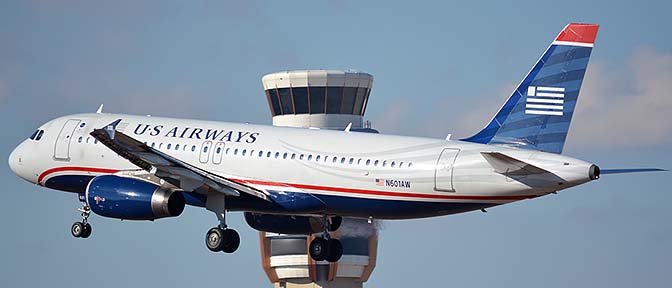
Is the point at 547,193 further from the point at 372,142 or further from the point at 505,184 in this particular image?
the point at 372,142

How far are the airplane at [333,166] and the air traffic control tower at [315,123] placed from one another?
58761mm

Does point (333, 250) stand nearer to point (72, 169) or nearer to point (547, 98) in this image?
point (72, 169)

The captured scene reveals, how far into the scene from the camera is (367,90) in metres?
136

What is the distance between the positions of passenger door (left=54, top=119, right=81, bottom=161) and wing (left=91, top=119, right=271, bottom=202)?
5.42 m

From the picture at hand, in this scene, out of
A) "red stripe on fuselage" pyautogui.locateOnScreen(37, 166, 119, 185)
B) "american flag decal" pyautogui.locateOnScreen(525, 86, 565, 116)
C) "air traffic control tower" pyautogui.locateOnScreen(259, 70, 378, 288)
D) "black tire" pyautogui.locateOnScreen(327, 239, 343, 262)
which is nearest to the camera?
"american flag decal" pyautogui.locateOnScreen(525, 86, 565, 116)

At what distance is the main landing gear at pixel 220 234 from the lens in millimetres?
Answer: 66812

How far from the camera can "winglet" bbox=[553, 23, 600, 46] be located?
64438 millimetres

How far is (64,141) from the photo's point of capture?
69875mm

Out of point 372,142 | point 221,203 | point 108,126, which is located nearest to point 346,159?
point 372,142

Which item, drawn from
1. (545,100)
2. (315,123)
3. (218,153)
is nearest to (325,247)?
(218,153)

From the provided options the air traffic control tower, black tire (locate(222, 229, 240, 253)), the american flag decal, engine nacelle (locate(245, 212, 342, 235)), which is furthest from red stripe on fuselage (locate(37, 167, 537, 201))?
the air traffic control tower

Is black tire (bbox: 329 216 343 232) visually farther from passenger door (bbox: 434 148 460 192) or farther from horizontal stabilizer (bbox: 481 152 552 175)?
horizontal stabilizer (bbox: 481 152 552 175)

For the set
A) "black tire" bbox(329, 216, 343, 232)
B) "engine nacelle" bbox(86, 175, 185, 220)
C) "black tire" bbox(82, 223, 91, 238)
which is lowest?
"black tire" bbox(82, 223, 91, 238)

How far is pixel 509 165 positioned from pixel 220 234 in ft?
40.9
